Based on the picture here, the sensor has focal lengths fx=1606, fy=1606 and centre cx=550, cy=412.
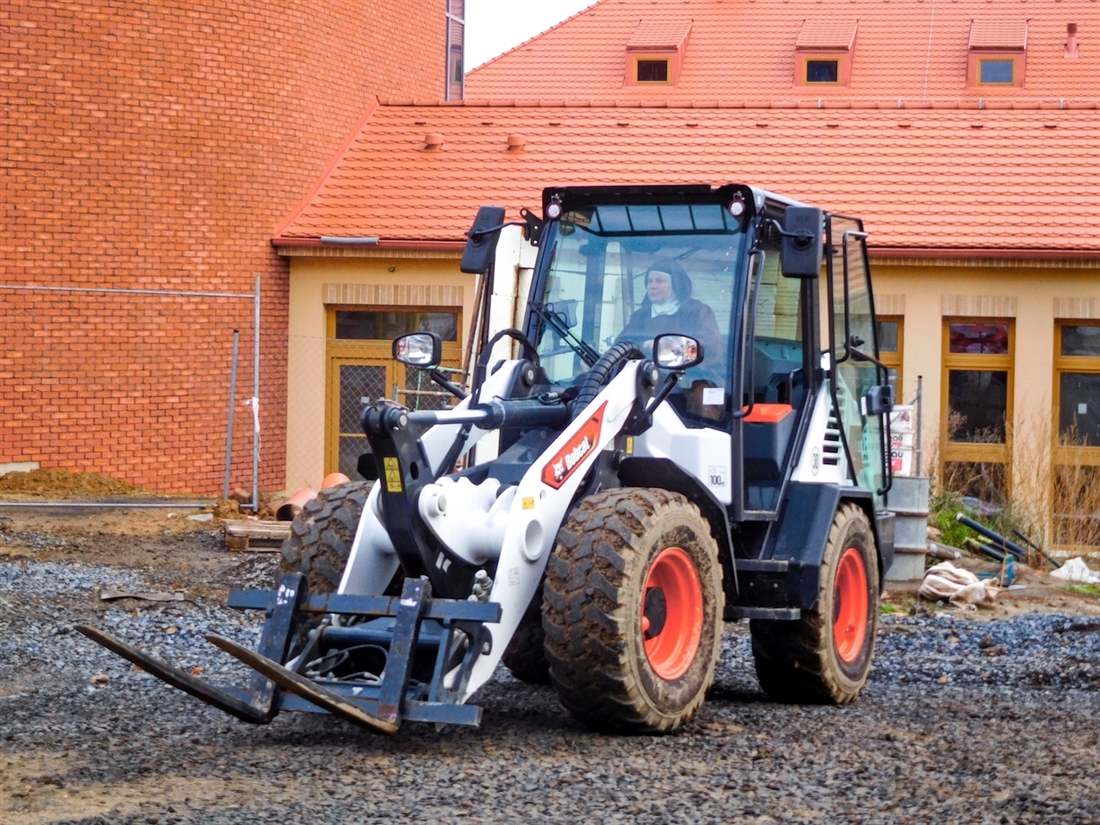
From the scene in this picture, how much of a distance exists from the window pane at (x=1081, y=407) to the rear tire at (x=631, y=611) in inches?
501

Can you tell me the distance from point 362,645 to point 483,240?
225 cm

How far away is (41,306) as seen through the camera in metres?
18.0

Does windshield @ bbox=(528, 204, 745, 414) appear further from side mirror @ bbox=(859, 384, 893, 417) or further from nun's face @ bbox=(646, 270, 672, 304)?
side mirror @ bbox=(859, 384, 893, 417)

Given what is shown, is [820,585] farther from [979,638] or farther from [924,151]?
[924,151]

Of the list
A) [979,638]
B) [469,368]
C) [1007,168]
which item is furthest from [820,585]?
[1007,168]

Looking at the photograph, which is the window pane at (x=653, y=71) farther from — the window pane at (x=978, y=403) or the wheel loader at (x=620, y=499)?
the wheel loader at (x=620, y=499)

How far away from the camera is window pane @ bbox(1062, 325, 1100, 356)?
18734mm

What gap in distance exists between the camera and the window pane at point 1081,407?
729 inches

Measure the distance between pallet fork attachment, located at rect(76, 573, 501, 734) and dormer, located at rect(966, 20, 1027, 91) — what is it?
2759 cm

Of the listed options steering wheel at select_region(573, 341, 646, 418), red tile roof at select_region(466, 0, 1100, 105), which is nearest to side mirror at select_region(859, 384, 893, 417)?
steering wheel at select_region(573, 341, 646, 418)

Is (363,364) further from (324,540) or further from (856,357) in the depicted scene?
(324,540)

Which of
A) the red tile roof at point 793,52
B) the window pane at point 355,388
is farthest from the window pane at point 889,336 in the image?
the red tile roof at point 793,52

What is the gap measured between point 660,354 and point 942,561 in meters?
8.33

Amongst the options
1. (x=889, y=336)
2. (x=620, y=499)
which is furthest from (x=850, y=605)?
(x=889, y=336)
